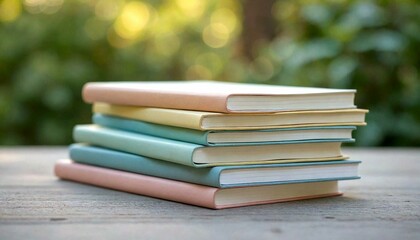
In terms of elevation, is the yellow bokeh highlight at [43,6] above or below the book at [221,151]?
above

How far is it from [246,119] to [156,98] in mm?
198

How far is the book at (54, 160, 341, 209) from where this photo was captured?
4.27 feet

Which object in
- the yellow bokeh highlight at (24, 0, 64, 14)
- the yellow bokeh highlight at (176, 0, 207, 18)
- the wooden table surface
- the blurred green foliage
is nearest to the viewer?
the wooden table surface

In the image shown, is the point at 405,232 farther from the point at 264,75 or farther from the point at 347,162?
the point at 264,75

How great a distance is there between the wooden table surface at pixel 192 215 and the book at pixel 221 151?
0.07 metres

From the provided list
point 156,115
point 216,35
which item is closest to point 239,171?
point 156,115

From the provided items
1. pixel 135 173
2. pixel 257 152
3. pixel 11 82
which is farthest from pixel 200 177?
pixel 11 82

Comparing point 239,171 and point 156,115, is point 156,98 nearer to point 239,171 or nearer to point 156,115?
point 156,115

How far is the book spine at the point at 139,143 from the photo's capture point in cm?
131

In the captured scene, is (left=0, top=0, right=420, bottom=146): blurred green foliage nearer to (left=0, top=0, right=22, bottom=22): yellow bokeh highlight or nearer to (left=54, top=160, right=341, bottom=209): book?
(left=0, top=0, right=22, bottom=22): yellow bokeh highlight

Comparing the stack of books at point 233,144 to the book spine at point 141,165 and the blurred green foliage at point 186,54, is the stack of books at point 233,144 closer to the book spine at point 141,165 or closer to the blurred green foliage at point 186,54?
the book spine at point 141,165

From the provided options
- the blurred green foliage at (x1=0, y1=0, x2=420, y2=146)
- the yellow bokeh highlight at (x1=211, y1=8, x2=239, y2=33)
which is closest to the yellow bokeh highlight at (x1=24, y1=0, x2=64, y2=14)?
the blurred green foliage at (x1=0, y1=0, x2=420, y2=146)

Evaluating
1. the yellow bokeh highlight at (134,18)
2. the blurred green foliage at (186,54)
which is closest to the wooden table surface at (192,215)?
the blurred green foliage at (186,54)

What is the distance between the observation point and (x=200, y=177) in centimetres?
131
